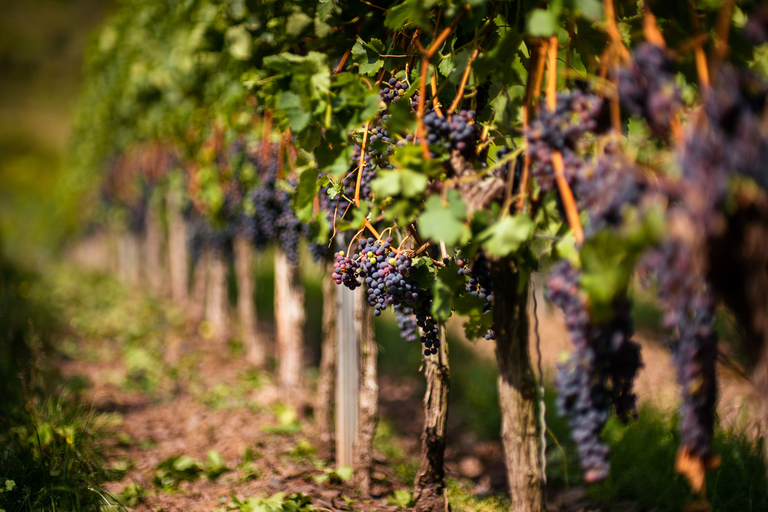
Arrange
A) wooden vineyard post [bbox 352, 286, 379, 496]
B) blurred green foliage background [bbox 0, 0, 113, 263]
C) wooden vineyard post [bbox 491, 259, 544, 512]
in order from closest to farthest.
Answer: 1. wooden vineyard post [bbox 491, 259, 544, 512]
2. wooden vineyard post [bbox 352, 286, 379, 496]
3. blurred green foliage background [bbox 0, 0, 113, 263]

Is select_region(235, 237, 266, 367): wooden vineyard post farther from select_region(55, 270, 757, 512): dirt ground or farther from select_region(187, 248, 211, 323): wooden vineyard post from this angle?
select_region(187, 248, 211, 323): wooden vineyard post

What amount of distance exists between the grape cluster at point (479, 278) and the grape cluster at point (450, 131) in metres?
0.34

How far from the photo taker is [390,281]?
1686 millimetres

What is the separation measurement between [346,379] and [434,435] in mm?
796

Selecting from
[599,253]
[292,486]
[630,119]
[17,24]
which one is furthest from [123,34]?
[17,24]

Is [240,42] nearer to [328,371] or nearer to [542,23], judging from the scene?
[328,371]

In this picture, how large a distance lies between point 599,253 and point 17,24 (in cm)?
9364

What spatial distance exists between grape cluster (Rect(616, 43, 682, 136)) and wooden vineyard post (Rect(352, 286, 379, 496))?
1.74 meters

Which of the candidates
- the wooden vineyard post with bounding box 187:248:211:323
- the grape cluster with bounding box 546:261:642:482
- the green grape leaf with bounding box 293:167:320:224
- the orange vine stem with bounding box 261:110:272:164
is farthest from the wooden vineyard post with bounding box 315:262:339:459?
the wooden vineyard post with bounding box 187:248:211:323

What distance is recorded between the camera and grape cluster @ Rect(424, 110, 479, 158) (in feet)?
4.97

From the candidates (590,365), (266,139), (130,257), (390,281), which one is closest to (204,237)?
Answer: (266,139)

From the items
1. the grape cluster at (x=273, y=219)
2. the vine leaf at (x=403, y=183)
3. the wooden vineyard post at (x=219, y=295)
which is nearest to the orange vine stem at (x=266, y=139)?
the grape cluster at (x=273, y=219)

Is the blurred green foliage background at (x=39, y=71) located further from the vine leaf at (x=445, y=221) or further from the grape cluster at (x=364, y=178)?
the vine leaf at (x=445, y=221)

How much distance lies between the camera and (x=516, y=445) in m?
1.87
